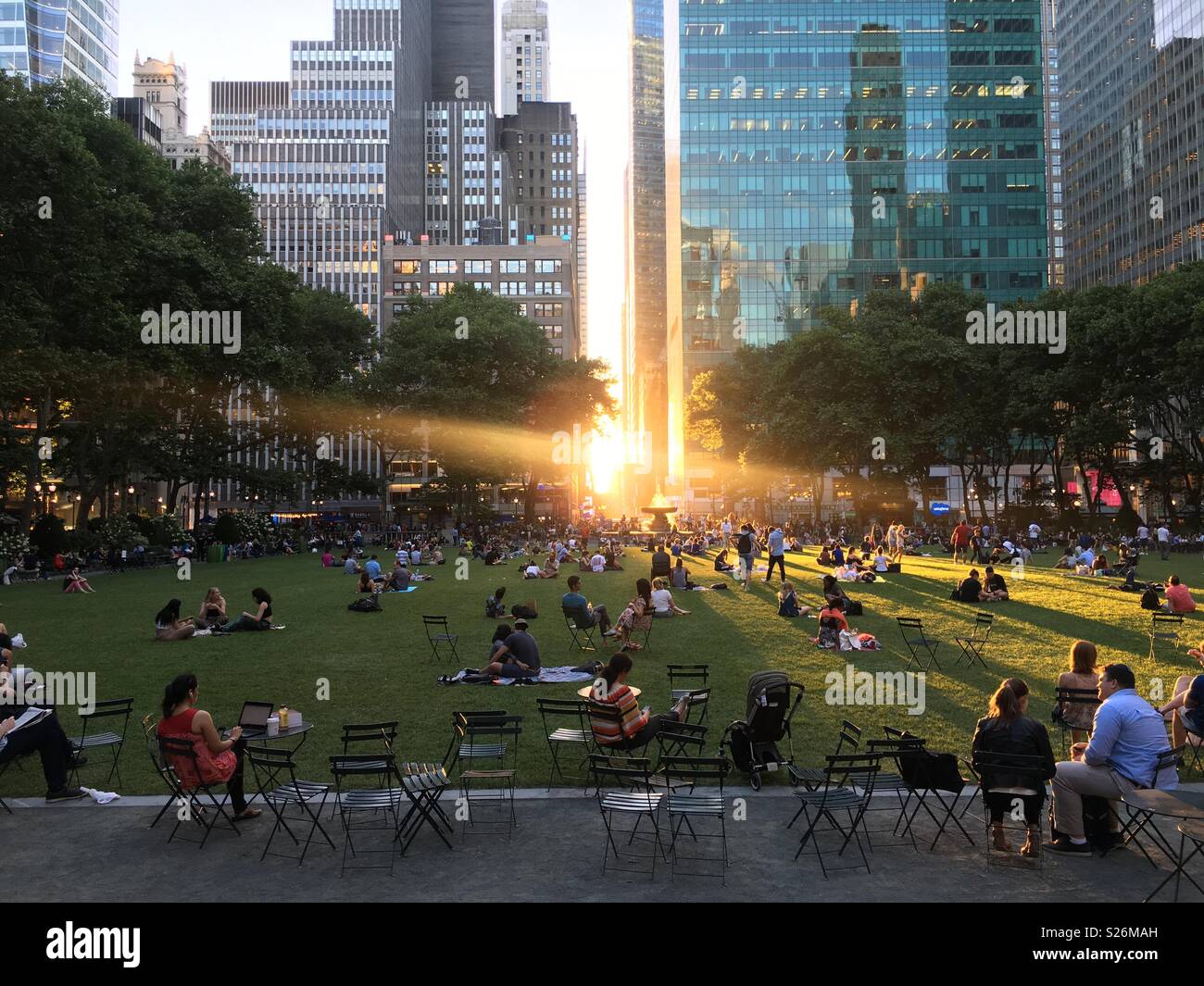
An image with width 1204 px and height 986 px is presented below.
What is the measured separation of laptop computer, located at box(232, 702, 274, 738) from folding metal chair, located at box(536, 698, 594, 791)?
2957mm

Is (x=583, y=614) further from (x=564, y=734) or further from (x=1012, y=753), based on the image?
(x=1012, y=753)

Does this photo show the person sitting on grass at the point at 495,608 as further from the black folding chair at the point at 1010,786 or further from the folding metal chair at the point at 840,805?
the black folding chair at the point at 1010,786

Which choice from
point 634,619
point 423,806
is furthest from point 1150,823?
point 634,619

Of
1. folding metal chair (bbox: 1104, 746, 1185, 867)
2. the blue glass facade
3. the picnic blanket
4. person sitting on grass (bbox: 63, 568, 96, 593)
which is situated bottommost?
person sitting on grass (bbox: 63, 568, 96, 593)

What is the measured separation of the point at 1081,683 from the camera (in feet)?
31.4

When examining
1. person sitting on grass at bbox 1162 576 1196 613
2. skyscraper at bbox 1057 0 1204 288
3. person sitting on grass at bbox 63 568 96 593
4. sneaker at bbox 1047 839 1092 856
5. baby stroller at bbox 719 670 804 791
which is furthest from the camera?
skyscraper at bbox 1057 0 1204 288

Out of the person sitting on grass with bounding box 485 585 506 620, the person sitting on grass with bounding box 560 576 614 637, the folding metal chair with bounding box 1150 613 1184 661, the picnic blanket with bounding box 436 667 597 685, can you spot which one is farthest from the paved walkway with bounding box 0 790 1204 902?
the person sitting on grass with bounding box 485 585 506 620

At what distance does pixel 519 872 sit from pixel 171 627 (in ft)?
49.4

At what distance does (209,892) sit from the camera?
6406 mm

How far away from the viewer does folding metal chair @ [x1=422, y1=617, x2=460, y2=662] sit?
54.4 ft

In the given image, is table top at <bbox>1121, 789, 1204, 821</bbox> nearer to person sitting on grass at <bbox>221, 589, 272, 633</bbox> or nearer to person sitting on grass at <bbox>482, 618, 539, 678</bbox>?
person sitting on grass at <bbox>482, 618, 539, 678</bbox>

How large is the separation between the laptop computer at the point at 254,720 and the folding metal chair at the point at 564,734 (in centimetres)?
296

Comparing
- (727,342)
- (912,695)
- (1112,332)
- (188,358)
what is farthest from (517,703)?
(727,342)
